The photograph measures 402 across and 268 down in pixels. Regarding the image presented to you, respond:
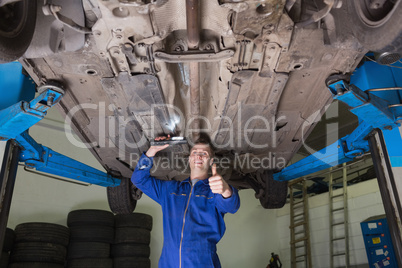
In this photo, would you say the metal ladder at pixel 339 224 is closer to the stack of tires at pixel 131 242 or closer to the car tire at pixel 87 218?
the stack of tires at pixel 131 242

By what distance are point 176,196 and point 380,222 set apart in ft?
13.6

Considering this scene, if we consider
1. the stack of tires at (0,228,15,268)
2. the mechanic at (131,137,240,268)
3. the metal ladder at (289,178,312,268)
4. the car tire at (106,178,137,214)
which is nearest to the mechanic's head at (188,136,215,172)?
the mechanic at (131,137,240,268)

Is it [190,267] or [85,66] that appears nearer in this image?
[85,66]

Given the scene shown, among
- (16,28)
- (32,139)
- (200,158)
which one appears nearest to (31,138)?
(32,139)

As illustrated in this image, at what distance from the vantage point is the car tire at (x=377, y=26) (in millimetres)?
1374

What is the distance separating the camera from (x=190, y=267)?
6.99ft

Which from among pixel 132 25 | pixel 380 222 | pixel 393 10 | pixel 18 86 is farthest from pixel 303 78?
pixel 380 222

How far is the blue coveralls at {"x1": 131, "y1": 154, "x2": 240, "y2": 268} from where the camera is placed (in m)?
2.19

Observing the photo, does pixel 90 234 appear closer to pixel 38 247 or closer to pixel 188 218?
pixel 38 247

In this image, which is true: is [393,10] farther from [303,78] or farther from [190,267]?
[190,267]

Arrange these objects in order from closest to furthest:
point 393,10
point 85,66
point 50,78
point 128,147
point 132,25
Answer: point 393,10, point 132,25, point 85,66, point 50,78, point 128,147

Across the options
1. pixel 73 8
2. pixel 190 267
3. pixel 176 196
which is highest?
pixel 73 8

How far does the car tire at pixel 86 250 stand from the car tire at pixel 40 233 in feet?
0.49

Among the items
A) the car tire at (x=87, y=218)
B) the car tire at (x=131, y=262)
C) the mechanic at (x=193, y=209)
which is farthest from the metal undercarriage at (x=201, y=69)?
the car tire at (x=131, y=262)
